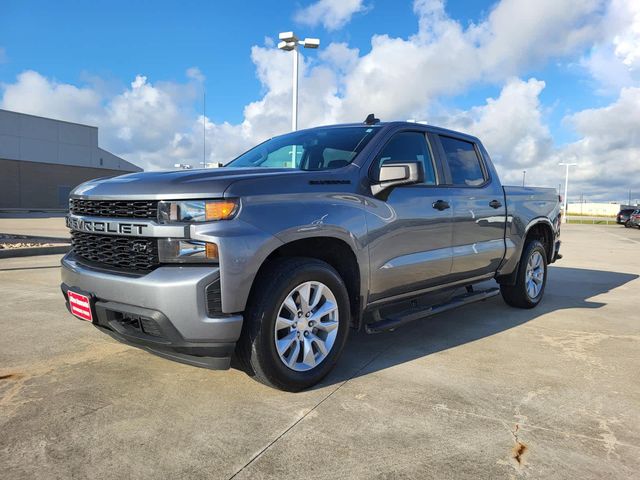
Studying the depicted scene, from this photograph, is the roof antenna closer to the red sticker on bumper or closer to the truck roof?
the truck roof

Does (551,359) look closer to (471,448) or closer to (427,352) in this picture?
(427,352)

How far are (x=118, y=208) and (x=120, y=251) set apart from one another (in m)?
0.27

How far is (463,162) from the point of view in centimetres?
498

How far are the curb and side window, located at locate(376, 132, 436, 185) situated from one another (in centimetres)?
909

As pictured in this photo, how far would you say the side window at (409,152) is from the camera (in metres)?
4.03

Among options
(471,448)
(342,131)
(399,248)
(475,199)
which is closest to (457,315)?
(475,199)

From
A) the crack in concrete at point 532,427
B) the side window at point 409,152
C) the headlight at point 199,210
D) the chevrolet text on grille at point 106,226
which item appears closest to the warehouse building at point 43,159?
the chevrolet text on grille at point 106,226

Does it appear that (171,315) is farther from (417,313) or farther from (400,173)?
(417,313)

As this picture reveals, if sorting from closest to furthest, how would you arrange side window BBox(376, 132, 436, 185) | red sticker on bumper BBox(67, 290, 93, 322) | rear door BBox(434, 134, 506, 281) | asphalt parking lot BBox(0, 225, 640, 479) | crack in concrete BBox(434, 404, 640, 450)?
1. asphalt parking lot BBox(0, 225, 640, 479)
2. crack in concrete BBox(434, 404, 640, 450)
3. red sticker on bumper BBox(67, 290, 93, 322)
4. side window BBox(376, 132, 436, 185)
5. rear door BBox(434, 134, 506, 281)

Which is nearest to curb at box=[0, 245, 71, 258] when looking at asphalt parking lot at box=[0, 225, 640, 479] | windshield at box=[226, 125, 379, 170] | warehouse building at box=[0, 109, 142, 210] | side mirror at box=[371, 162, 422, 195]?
asphalt parking lot at box=[0, 225, 640, 479]

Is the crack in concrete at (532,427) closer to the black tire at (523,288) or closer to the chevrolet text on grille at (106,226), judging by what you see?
the chevrolet text on grille at (106,226)

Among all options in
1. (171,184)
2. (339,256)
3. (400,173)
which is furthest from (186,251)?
(400,173)

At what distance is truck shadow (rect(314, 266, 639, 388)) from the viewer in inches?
152

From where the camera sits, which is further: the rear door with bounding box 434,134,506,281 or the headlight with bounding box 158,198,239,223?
the rear door with bounding box 434,134,506,281
